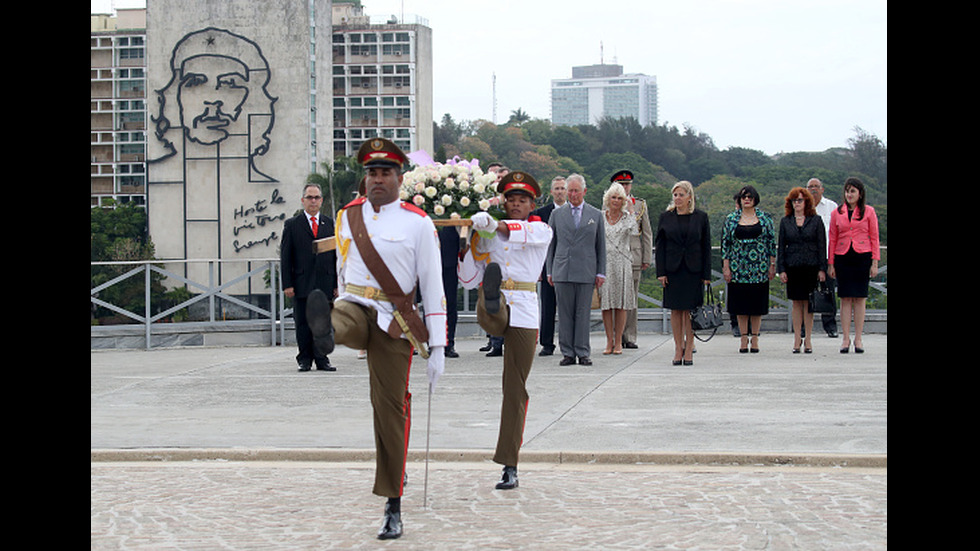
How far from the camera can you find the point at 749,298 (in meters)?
14.6

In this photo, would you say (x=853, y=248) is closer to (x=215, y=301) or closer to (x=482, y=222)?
(x=482, y=222)

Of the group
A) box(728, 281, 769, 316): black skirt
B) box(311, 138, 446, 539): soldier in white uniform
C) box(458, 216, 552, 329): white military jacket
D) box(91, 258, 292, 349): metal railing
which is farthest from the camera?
box(91, 258, 292, 349): metal railing

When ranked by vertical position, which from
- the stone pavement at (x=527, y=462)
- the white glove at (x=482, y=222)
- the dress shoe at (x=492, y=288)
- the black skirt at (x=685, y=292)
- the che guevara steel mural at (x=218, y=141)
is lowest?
the stone pavement at (x=527, y=462)

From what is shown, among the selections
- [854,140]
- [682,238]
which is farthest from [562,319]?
[854,140]

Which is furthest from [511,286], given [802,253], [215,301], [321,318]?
[215,301]

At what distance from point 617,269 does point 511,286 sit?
735 cm

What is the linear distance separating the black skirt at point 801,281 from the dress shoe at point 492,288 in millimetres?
8470

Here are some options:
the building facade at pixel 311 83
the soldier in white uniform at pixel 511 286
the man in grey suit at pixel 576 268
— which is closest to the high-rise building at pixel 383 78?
the building facade at pixel 311 83

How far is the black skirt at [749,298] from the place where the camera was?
1452 centimetres

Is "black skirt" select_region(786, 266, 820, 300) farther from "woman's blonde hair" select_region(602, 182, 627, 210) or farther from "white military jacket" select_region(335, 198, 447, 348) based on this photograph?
"white military jacket" select_region(335, 198, 447, 348)

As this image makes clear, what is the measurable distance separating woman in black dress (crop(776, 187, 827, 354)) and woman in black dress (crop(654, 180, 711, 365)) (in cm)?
160

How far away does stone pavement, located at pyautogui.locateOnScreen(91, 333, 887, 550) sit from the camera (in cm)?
608

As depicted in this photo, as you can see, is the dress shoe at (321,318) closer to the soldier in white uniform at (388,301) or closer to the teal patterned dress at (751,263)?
the soldier in white uniform at (388,301)

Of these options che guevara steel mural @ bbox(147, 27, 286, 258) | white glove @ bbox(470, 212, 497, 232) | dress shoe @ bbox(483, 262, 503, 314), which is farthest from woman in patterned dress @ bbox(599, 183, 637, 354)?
che guevara steel mural @ bbox(147, 27, 286, 258)
